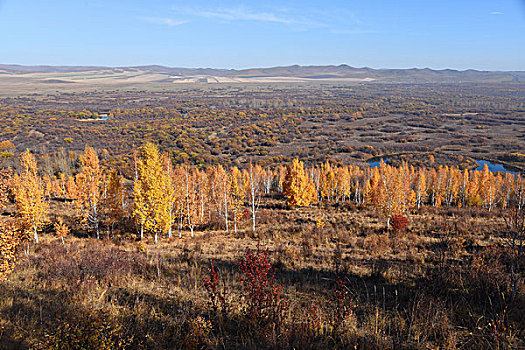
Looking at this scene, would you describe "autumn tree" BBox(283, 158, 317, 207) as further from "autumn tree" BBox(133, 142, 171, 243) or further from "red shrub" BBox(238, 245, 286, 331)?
"red shrub" BBox(238, 245, 286, 331)

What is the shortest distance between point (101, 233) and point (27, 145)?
92284 mm

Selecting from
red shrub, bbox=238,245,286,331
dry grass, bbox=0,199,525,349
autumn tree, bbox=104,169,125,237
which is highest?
red shrub, bbox=238,245,286,331

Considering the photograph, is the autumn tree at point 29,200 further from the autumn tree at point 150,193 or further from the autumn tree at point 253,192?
the autumn tree at point 253,192

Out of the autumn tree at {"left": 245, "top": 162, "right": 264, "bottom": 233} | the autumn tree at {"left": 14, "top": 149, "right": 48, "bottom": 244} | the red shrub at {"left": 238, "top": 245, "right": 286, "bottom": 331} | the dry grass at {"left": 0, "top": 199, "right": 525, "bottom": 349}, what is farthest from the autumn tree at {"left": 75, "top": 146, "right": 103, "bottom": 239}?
the red shrub at {"left": 238, "top": 245, "right": 286, "bottom": 331}

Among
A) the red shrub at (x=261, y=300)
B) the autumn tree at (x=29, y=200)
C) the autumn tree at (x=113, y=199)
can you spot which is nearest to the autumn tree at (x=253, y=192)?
the autumn tree at (x=113, y=199)

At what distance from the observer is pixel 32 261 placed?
356 inches

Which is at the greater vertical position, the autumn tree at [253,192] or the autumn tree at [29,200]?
the autumn tree at [29,200]

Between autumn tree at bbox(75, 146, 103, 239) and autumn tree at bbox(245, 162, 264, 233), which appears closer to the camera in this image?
autumn tree at bbox(75, 146, 103, 239)

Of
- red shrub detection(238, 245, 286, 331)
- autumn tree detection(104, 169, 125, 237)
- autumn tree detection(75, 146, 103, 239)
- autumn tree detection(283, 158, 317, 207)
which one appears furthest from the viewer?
autumn tree detection(283, 158, 317, 207)

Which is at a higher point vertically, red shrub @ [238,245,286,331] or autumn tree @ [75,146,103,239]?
red shrub @ [238,245,286,331]

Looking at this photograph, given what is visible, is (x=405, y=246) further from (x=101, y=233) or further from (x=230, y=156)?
(x=230, y=156)

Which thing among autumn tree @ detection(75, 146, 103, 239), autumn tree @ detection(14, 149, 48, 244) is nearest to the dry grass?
autumn tree @ detection(14, 149, 48, 244)

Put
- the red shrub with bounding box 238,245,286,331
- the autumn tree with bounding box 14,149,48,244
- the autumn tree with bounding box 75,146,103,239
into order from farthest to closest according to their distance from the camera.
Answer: the autumn tree with bounding box 75,146,103,239 → the autumn tree with bounding box 14,149,48,244 → the red shrub with bounding box 238,245,286,331

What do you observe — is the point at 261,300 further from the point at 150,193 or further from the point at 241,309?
the point at 150,193
